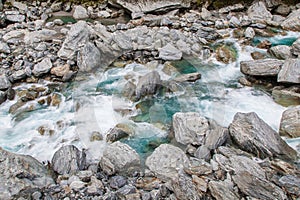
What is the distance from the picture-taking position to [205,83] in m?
6.12

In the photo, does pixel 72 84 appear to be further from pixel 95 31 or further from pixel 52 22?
pixel 52 22

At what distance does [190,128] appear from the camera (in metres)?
4.57

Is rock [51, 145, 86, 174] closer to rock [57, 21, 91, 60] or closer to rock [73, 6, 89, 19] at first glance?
rock [57, 21, 91, 60]

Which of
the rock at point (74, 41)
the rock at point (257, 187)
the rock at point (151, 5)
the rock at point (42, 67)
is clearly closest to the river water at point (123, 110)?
the rock at point (42, 67)

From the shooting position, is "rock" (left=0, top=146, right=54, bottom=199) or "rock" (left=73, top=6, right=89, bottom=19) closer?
"rock" (left=0, top=146, right=54, bottom=199)

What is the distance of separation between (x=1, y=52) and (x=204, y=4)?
5.82m

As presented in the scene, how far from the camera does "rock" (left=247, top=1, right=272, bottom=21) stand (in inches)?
346

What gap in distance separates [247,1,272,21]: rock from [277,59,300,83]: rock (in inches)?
131

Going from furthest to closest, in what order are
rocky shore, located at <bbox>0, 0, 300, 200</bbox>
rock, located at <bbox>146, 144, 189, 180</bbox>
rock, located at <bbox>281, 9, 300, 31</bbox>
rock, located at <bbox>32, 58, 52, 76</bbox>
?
rock, located at <bbox>281, 9, 300, 31</bbox>, rock, located at <bbox>32, 58, 52, 76</bbox>, rock, located at <bbox>146, 144, 189, 180</bbox>, rocky shore, located at <bbox>0, 0, 300, 200</bbox>

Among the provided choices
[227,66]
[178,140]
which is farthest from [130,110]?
[227,66]

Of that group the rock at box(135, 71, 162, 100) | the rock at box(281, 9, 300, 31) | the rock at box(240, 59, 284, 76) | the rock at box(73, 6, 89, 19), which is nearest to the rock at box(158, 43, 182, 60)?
the rock at box(135, 71, 162, 100)

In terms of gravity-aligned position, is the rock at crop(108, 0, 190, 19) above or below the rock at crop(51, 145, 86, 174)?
above

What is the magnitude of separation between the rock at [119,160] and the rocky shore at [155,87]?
0.01 metres

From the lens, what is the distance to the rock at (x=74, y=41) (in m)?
6.68
